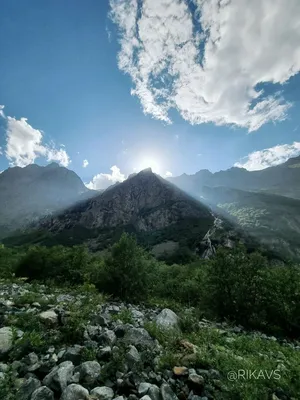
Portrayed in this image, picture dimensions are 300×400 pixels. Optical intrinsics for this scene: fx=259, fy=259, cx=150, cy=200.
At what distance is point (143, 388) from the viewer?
21.3 feet

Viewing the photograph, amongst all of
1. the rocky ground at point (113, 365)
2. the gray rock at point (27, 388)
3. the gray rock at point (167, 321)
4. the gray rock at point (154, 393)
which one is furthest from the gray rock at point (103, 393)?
the gray rock at point (167, 321)

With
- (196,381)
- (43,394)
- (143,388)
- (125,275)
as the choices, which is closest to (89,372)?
(43,394)

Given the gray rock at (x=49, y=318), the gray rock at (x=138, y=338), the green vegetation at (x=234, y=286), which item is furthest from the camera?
the green vegetation at (x=234, y=286)

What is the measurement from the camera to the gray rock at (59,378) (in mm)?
6186

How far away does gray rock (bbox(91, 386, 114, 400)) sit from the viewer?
6040 millimetres

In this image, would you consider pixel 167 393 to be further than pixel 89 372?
No

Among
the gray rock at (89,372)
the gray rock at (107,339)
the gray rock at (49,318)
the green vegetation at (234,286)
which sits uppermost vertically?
the gray rock at (49,318)

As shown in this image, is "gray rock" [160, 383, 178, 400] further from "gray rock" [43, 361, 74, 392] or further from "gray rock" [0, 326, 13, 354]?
"gray rock" [0, 326, 13, 354]

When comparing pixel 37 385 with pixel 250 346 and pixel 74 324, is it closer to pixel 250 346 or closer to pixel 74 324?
pixel 74 324

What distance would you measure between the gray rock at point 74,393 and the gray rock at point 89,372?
559 mm

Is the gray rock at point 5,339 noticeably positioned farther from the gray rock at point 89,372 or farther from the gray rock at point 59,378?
the gray rock at point 89,372

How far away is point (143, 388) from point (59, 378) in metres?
2.08

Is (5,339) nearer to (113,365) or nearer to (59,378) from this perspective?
(59,378)

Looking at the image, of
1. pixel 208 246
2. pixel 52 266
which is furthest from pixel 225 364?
pixel 208 246
